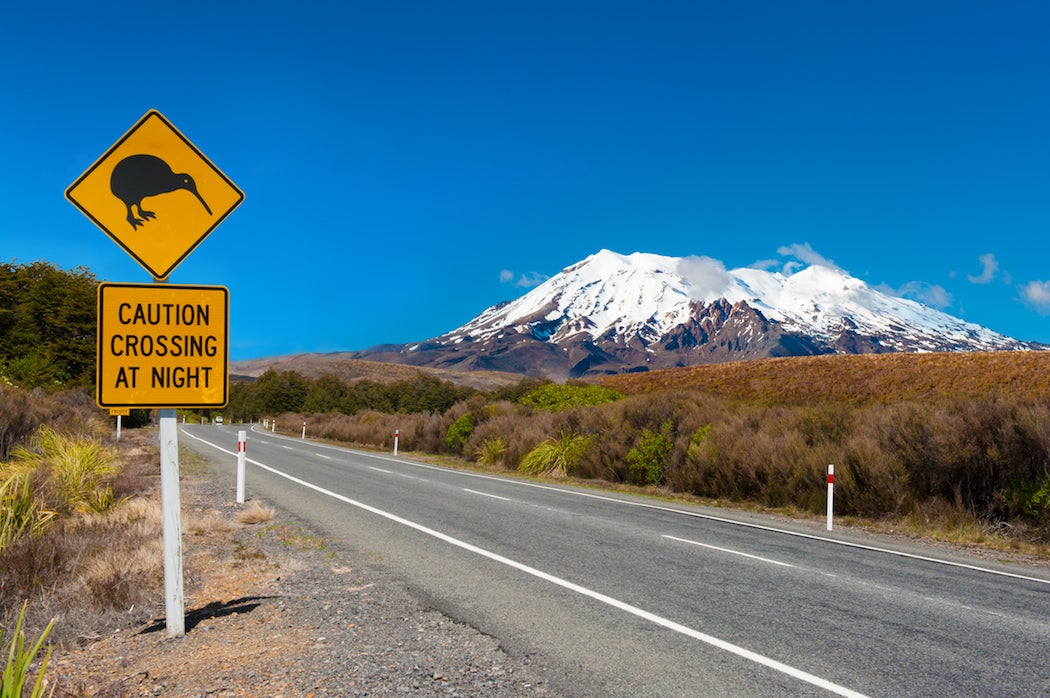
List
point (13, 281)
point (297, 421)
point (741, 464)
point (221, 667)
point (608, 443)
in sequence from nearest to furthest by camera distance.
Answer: point (221, 667)
point (741, 464)
point (608, 443)
point (13, 281)
point (297, 421)

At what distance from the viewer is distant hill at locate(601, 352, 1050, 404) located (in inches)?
1469

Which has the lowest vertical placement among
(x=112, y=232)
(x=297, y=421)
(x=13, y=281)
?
(x=297, y=421)

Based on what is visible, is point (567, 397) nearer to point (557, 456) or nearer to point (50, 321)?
point (557, 456)

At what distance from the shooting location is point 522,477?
878 inches

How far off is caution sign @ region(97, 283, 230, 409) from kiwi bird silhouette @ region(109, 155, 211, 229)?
579 millimetres

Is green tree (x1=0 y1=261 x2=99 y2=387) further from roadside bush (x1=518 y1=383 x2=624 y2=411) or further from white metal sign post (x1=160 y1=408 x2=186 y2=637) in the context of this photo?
white metal sign post (x1=160 y1=408 x2=186 y2=637)

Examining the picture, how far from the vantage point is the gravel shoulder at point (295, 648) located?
429cm

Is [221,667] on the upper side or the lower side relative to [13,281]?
lower

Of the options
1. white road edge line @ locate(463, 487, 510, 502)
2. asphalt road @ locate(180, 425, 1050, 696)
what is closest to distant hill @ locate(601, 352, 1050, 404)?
white road edge line @ locate(463, 487, 510, 502)

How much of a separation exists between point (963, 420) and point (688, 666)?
9829 millimetres

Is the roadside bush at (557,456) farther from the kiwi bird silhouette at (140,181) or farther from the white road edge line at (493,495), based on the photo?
the kiwi bird silhouette at (140,181)

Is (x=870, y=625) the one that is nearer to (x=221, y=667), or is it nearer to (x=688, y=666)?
(x=688, y=666)

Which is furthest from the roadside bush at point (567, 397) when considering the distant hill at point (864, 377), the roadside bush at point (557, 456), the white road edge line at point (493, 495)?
the white road edge line at point (493, 495)

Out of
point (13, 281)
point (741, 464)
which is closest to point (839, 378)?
point (741, 464)
